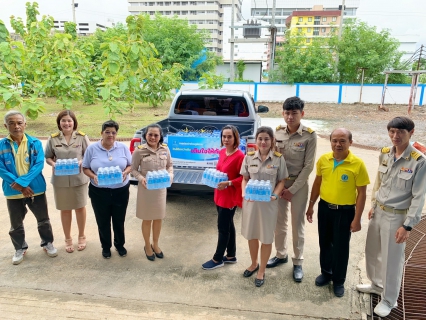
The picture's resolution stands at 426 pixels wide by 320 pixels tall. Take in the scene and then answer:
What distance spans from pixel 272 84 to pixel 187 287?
21363 millimetres

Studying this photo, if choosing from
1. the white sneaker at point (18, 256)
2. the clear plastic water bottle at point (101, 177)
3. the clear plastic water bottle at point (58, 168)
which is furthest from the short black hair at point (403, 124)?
the white sneaker at point (18, 256)

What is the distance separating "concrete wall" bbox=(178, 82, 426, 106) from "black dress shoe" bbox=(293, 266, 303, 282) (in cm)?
1967

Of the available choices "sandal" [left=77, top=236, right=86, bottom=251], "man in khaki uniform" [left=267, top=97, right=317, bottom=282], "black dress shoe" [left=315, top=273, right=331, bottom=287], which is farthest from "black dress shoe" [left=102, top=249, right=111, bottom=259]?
"black dress shoe" [left=315, top=273, right=331, bottom=287]

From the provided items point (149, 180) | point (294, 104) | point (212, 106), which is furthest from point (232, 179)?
point (212, 106)

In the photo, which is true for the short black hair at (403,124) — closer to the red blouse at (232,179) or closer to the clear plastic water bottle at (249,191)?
the clear plastic water bottle at (249,191)

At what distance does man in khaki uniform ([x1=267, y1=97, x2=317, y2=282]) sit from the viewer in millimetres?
3037

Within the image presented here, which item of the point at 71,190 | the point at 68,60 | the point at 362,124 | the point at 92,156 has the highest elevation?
the point at 68,60

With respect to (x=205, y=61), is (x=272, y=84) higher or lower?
lower

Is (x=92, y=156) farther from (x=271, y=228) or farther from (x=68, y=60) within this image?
(x=68, y=60)

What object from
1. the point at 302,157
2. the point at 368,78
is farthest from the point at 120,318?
the point at 368,78

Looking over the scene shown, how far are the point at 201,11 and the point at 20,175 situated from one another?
85655 millimetres

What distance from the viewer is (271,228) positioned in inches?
118

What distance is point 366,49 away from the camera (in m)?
23.1

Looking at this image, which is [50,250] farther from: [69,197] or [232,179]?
[232,179]
